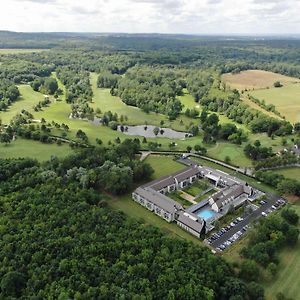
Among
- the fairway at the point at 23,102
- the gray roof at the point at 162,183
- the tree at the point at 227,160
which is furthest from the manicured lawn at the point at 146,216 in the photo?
the fairway at the point at 23,102

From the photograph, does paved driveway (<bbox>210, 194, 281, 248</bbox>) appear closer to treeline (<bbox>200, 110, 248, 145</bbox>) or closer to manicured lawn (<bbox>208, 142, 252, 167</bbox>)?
manicured lawn (<bbox>208, 142, 252, 167</bbox>)

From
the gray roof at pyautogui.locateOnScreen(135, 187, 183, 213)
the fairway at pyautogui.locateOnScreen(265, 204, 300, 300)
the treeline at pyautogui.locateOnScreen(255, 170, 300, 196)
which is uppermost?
the gray roof at pyautogui.locateOnScreen(135, 187, 183, 213)

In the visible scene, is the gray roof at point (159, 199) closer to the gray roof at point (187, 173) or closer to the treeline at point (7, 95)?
the gray roof at point (187, 173)

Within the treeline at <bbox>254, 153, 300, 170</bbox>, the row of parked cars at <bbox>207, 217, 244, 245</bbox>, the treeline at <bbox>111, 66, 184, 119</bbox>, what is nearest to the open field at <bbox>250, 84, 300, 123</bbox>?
the treeline at <bbox>111, 66, 184, 119</bbox>

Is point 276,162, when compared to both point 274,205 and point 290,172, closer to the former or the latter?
point 290,172

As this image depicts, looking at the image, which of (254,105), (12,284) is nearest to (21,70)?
(254,105)

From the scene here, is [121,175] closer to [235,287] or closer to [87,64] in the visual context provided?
[235,287]
